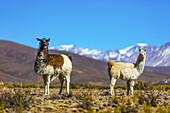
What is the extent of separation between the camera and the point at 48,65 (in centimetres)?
1408

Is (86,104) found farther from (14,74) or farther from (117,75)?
(14,74)

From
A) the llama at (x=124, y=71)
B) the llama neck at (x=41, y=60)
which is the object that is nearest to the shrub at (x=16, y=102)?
the llama neck at (x=41, y=60)

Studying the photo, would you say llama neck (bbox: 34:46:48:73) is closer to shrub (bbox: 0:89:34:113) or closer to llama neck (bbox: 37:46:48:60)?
llama neck (bbox: 37:46:48:60)

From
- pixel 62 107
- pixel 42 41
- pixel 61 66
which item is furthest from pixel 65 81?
pixel 62 107

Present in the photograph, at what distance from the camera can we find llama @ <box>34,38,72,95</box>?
551 inches

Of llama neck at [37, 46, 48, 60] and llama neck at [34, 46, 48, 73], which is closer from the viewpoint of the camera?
llama neck at [34, 46, 48, 73]

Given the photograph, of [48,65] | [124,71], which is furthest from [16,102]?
[124,71]

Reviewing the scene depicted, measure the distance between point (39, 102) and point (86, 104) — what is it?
7.38ft

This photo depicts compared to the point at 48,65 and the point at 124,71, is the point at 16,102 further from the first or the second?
the point at 124,71

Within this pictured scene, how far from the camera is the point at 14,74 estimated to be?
5020 inches

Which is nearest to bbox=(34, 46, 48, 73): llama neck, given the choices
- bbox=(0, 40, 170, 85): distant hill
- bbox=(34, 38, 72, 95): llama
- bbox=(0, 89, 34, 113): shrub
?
bbox=(34, 38, 72, 95): llama

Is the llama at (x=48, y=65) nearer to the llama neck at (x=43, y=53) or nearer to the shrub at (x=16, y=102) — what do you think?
the llama neck at (x=43, y=53)

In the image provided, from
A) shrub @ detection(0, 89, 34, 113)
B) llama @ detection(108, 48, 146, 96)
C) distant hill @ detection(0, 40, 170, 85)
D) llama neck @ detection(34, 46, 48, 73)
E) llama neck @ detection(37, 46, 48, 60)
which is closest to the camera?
shrub @ detection(0, 89, 34, 113)

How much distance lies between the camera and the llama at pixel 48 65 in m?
14.0
